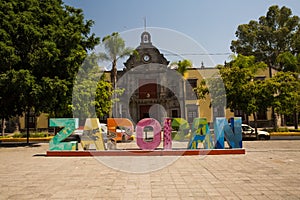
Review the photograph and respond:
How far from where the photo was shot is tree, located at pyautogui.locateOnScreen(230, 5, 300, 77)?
3609cm

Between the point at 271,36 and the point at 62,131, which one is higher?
the point at 271,36

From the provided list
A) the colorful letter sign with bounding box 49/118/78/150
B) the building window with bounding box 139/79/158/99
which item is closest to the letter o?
the colorful letter sign with bounding box 49/118/78/150

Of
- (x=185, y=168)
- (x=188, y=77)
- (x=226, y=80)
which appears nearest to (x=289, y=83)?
(x=226, y=80)

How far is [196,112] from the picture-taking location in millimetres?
34438

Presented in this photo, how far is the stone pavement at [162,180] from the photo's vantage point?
6.18 meters

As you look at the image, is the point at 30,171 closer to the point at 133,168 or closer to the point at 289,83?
the point at 133,168

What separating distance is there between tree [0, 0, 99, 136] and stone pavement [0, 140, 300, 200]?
7.09 m

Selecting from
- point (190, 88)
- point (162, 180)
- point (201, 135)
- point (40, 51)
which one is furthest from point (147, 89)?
point (162, 180)

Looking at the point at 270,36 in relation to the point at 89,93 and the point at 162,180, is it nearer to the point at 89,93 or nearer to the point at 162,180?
the point at 89,93

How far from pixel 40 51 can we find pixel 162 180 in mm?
12592

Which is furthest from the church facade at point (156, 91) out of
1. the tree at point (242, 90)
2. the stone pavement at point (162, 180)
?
the stone pavement at point (162, 180)

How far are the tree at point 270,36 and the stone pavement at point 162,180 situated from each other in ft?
96.1

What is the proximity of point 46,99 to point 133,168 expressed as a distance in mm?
9893

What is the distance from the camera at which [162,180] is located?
7570 millimetres
